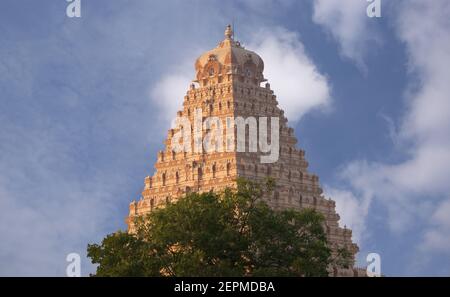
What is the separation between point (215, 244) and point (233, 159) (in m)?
44.0

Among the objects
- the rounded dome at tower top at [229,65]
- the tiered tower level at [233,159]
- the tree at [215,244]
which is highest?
the rounded dome at tower top at [229,65]

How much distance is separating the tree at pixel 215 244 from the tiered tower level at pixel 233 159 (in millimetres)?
38687

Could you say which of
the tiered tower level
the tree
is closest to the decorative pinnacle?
the tiered tower level

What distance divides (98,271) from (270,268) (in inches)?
499

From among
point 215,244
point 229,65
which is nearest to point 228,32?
point 229,65

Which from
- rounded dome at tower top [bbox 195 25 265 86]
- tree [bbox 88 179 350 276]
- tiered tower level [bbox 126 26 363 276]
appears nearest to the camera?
tree [bbox 88 179 350 276]

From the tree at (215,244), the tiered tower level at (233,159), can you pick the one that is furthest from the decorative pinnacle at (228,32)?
the tree at (215,244)

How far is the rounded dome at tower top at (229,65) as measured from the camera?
12950 centimetres

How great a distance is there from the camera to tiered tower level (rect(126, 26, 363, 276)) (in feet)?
402

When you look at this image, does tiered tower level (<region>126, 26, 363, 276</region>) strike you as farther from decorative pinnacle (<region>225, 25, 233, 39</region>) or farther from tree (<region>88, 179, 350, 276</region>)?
tree (<region>88, 179, 350, 276</region>)

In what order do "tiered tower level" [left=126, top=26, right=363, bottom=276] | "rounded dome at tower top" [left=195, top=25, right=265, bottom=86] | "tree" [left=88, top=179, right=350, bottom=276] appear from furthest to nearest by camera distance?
"rounded dome at tower top" [left=195, top=25, right=265, bottom=86] < "tiered tower level" [left=126, top=26, right=363, bottom=276] < "tree" [left=88, top=179, right=350, bottom=276]

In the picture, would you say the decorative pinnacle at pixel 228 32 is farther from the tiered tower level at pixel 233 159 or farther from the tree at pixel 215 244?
the tree at pixel 215 244
